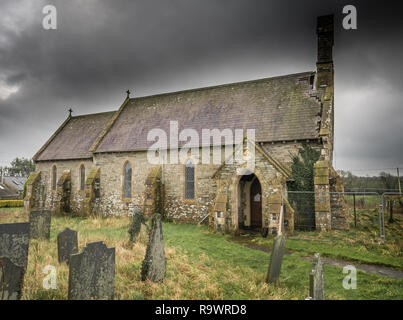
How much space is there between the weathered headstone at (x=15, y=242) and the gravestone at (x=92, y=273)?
267cm

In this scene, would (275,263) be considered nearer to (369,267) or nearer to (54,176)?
(369,267)

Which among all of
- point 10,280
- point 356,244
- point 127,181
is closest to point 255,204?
point 356,244

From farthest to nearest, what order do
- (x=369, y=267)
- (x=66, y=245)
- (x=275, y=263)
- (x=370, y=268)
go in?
(x=369, y=267) → (x=370, y=268) → (x=66, y=245) → (x=275, y=263)

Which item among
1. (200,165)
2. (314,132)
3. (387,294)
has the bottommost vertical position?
(387,294)

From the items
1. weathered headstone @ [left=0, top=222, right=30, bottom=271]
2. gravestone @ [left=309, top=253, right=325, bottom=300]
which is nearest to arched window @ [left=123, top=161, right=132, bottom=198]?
weathered headstone @ [left=0, top=222, right=30, bottom=271]

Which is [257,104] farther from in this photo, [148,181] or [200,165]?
[148,181]

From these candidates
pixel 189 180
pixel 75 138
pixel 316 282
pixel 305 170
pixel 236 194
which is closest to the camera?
pixel 316 282

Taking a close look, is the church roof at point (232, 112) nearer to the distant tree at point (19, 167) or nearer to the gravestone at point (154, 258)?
the gravestone at point (154, 258)

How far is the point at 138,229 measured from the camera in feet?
34.6

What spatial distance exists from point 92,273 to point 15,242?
116 inches

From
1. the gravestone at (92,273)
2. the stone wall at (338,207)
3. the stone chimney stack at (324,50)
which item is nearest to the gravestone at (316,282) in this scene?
the gravestone at (92,273)

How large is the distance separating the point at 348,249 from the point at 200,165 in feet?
33.8

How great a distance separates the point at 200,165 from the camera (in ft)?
58.6
